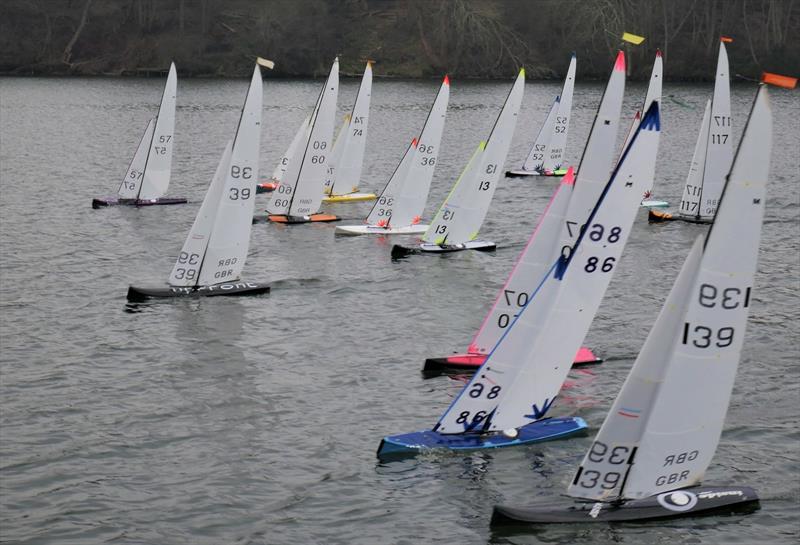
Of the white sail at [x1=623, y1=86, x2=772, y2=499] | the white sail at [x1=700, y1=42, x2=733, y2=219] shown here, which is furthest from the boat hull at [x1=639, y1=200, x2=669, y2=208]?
the white sail at [x1=623, y1=86, x2=772, y2=499]

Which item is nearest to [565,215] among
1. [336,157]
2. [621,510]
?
[621,510]

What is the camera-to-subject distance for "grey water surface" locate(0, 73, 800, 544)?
20.1 meters

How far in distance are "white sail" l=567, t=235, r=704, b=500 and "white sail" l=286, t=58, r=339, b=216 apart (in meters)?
28.5

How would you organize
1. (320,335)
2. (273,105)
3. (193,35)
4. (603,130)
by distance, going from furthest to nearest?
(193,35)
(273,105)
(320,335)
(603,130)

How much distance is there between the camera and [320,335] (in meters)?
31.2

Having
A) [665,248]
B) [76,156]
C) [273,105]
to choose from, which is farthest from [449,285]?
[273,105]

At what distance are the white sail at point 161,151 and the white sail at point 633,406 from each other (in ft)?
116

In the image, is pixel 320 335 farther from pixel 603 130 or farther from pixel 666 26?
pixel 666 26

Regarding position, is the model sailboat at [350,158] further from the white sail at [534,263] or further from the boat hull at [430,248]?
the white sail at [534,263]

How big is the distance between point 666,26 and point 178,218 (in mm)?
87565

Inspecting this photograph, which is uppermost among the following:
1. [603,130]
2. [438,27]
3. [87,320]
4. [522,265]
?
[438,27]

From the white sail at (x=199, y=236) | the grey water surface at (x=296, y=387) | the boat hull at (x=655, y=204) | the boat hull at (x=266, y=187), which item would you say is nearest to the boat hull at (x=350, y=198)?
the grey water surface at (x=296, y=387)

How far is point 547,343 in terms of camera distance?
20.7m

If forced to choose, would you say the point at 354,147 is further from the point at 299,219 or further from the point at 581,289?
the point at 581,289
